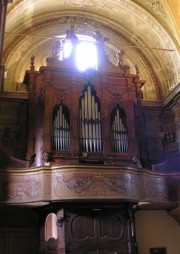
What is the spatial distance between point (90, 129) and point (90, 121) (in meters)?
0.25

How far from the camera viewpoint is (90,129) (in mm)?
11047

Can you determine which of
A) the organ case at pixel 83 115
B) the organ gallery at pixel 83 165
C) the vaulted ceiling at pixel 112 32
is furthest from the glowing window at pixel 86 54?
the organ case at pixel 83 115

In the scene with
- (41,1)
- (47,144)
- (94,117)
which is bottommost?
(47,144)

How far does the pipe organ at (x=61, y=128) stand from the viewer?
10715mm

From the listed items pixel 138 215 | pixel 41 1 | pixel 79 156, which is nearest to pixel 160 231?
pixel 138 215

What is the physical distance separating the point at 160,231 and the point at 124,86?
4.83 metres

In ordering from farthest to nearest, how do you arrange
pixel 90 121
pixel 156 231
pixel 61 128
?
pixel 156 231 → pixel 90 121 → pixel 61 128

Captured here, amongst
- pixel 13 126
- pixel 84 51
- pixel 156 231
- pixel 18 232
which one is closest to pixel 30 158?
pixel 13 126

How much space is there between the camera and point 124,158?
35.8 feet

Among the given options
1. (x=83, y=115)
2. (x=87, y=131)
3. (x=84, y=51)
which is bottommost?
(x=87, y=131)

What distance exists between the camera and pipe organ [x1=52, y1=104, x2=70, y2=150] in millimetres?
10715

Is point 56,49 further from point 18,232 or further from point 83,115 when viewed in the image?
point 18,232

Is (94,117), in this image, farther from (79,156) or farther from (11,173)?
(11,173)

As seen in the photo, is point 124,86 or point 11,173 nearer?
point 11,173
